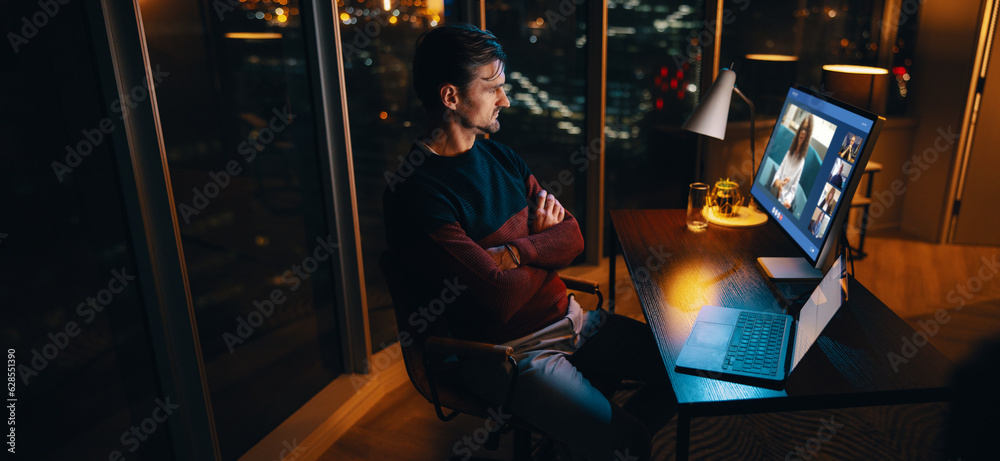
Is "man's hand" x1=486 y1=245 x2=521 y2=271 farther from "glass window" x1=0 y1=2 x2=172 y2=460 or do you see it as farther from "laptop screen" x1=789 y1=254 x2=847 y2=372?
"glass window" x1=0 y1=2 x2=172 y2=460

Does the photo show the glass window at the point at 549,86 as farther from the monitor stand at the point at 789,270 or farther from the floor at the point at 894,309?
the monitor stand at the point at 789,270

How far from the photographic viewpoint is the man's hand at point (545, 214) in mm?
1896

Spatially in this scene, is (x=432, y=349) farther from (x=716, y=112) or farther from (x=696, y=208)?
(x=716, y=112)

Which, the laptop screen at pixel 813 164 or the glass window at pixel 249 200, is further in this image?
the glass window at pixel 249 200

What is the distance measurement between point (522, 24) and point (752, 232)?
185 cm

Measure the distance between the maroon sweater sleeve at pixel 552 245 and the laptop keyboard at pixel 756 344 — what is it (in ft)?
1.69

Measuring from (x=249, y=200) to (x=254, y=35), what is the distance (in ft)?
1.92

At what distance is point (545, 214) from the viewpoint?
1.90 metres

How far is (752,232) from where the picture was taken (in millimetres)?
2213

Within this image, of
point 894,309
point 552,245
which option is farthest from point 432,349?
point 894,309

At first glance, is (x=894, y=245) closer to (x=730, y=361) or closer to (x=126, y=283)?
(x=730, y=361)

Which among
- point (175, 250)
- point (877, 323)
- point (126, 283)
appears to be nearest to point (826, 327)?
point (877, 323)

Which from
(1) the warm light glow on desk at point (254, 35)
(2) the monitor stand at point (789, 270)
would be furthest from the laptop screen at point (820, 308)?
(1) the warm light glow on desk at point (254, 35)

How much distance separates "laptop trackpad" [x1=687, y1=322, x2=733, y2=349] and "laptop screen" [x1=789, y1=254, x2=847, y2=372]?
5.9 inches
